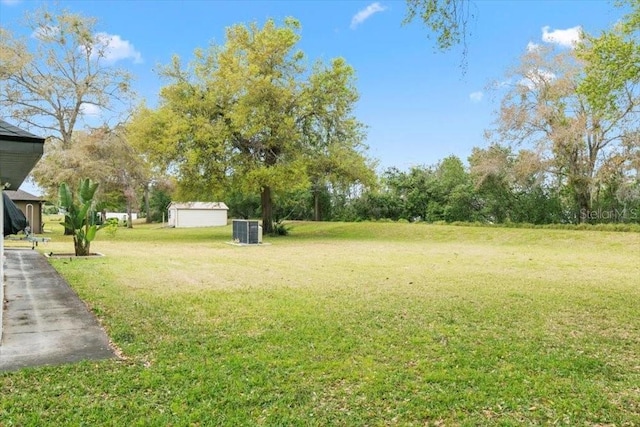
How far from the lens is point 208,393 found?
3693 millimetres

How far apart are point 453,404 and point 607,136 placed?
84.6 feet

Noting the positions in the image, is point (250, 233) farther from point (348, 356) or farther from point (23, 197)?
point (23, 197)

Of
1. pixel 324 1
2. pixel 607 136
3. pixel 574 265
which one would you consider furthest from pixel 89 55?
pixel 607 136

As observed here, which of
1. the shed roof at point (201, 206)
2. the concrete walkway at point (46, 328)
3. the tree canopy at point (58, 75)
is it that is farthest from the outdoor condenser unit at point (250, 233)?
the shed roof at point (201, 206)

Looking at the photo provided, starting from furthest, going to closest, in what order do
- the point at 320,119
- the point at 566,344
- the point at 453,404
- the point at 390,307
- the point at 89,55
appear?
the point at 89,55
the point at 320,119
the point at 390,307
the point at 566,344
the point at 453,404

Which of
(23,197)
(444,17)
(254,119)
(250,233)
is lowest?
(250,233)

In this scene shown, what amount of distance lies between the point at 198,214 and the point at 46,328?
41008 millimetres

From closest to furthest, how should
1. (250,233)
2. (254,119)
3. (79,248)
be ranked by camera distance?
1. (79,248)
2. (250,233)
3. (254,119)

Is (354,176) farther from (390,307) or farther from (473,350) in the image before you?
(473,350)

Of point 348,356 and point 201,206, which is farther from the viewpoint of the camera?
point 201,206

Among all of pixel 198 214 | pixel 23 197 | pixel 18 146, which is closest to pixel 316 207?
pixel 198 214

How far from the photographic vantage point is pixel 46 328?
5.48m

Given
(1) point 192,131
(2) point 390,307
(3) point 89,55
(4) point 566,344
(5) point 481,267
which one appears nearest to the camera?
(4) point 566,344

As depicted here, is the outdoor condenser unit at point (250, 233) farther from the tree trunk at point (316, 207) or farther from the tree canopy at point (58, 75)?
the tree trunk at point (316, 207)
